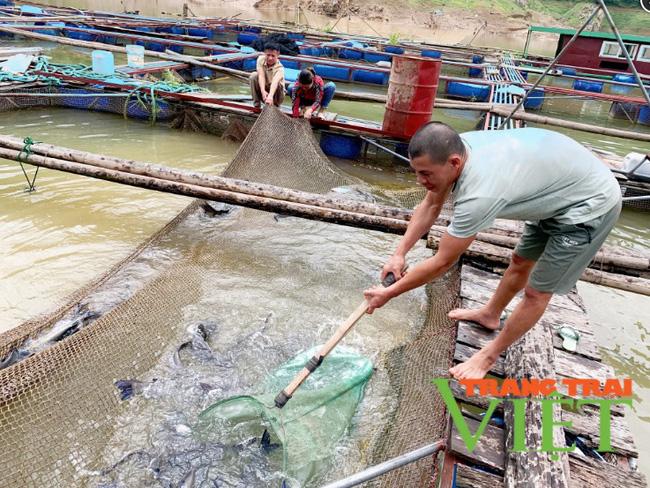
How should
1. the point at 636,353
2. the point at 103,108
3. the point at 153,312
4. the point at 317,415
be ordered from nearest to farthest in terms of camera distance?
1. the point at 317,415
2. the point at 153,312
3. the point at 636,353
4. the point at 103,108

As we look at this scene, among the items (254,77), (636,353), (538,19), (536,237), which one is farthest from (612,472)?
(538,19)

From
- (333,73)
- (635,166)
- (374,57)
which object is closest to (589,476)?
(635,166)

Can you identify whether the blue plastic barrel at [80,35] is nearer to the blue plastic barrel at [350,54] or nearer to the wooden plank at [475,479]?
the blue plastic barrel at [350,54]

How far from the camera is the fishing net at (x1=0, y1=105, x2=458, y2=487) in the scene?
2164 mm

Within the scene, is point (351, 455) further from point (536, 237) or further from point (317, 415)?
point (536, 237)

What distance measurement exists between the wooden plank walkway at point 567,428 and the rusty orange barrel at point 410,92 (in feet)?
12.7

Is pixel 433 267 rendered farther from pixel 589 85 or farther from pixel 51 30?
pixel 51 30

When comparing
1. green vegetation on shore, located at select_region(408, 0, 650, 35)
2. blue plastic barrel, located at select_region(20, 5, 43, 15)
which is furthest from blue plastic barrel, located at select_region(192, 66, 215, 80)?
green vegetation on shore, located at select_region(408, 0, 650, 35)

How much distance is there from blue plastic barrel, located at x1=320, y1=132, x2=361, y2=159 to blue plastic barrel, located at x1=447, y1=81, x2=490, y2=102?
6.02 m

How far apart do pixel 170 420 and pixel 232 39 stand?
1940cm

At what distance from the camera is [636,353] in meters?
3.63

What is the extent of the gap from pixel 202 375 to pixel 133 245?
2.07m

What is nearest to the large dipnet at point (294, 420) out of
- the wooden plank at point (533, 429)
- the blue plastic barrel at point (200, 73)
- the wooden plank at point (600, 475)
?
the wooden plank at point (533, 429)

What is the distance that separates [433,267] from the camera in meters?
2.06
